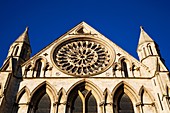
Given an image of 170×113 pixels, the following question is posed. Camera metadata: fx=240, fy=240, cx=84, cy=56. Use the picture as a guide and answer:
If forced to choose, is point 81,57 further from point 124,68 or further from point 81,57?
point 124,68

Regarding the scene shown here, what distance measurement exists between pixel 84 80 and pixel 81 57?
8.71 feet

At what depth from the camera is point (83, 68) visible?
15.9 meters

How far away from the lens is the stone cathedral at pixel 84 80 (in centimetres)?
1341

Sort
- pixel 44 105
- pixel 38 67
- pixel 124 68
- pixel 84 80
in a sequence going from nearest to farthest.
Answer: pixel 44 105, pixel 84 80, pixel 124 68, pixel 38 67

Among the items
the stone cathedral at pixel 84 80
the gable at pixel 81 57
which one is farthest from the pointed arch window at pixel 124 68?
the gable at pixel 81 57

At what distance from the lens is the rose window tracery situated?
15.8 m

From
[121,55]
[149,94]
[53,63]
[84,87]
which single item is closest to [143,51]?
[121,55]

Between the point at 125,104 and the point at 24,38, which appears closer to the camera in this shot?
the point at 125,104

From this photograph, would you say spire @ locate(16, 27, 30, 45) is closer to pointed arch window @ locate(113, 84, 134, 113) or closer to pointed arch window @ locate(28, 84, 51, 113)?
pointed arch window @ locate(28, 84, 51, 113)

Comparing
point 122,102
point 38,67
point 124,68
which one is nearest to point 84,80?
point 122,102

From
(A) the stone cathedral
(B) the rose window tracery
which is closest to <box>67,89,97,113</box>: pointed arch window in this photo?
(A) the stone cathedral

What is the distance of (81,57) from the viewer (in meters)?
16.8

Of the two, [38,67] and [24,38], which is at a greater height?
[24,38]

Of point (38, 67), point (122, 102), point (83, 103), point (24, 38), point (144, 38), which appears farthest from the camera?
point (24, 38)
